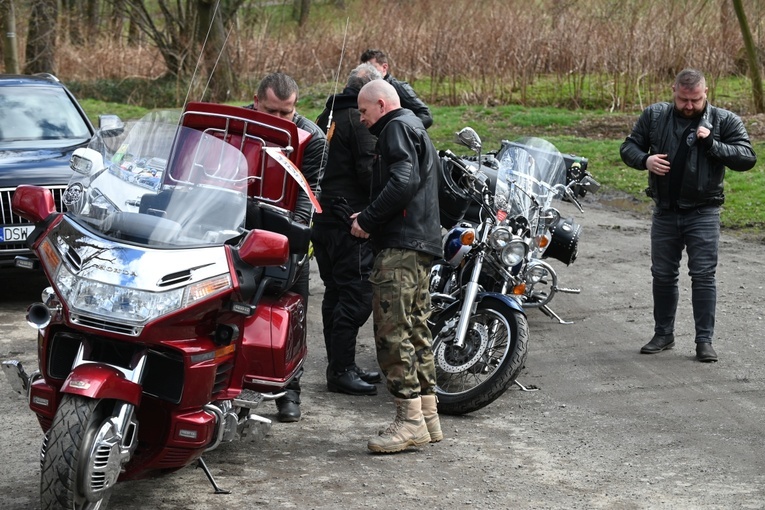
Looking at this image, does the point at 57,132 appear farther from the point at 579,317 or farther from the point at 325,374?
the point at 579,317

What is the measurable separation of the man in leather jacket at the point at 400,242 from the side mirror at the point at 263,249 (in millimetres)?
1228

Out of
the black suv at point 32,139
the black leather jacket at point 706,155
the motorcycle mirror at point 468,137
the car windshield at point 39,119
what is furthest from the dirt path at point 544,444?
the car windshield at point 39,119

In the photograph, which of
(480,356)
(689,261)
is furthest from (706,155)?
(480,356)

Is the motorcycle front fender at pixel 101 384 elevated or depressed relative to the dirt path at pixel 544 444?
elevated

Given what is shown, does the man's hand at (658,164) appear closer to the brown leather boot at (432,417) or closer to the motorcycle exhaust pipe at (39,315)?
the brown leather boot at (432,417)

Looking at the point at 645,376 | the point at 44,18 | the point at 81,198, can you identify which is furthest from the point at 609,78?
the point at 81,198

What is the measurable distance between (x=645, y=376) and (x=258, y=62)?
2117 centimetres

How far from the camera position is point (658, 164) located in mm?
7543

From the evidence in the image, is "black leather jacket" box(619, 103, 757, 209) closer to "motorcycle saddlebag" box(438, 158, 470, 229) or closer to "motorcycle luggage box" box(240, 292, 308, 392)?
"motorcycle saddlebag" box(438, 158, 470, 229)

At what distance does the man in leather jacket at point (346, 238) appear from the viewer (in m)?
6.76

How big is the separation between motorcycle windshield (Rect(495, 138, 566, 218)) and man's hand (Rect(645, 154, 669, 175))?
2.04 ft

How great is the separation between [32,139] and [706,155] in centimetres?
599

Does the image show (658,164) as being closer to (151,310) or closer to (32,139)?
(151,310)

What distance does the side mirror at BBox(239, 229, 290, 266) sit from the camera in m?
4.43
